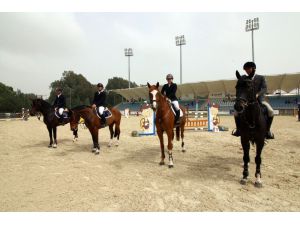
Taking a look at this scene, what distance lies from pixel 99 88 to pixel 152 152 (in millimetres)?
3689

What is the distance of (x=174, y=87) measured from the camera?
853 centimetres

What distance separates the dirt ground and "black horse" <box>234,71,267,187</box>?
583 mm

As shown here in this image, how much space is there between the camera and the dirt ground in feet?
14.2

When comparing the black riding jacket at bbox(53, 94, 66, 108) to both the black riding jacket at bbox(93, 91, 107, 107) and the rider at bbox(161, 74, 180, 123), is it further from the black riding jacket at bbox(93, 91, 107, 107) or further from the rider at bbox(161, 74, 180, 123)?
the rider at bbox(161, 74, 180, 123)

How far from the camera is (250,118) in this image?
5504 millimetres

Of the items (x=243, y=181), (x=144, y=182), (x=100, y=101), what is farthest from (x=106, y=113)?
(x=243, y=181)

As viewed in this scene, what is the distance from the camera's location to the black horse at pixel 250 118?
5.14m

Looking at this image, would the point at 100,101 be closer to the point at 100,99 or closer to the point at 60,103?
the point at 100,99

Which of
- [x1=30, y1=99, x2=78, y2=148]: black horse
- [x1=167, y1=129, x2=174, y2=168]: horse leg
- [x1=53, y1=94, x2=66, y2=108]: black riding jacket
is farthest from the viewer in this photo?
[x1=53, y1=94, x2=66, y2=108]: black riding jacket

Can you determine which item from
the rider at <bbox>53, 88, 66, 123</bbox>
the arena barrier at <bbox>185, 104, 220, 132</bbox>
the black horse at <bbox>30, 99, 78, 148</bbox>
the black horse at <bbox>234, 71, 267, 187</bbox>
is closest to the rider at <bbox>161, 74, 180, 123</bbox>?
the black horse at <bbox>234, 71, 267, 187</bbox>

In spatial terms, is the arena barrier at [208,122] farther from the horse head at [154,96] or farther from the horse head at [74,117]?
the horse head at [154,96]

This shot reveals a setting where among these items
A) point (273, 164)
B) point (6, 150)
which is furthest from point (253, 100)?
point (6, 150)

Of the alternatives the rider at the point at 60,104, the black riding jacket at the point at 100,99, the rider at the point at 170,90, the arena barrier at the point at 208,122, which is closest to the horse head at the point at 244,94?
the rider at the point at 170,90

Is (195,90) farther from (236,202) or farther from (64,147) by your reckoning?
(236,202)
